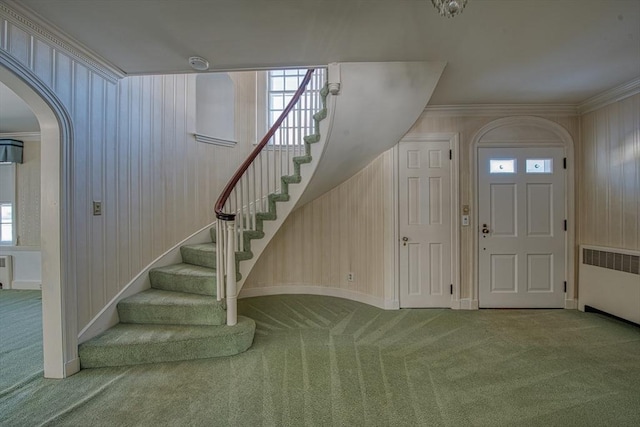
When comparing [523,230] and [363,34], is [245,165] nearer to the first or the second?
[363,34]

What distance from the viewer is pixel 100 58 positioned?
2.21m

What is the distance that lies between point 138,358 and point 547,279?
4314 millimetres

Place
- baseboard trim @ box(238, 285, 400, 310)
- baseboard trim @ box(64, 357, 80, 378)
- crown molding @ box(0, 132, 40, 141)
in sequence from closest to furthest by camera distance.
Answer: baseboard trim @ box(64, 357, 80, 378), baseboard trim @ box(238, 285, 400, 310), crown molding @ box(0, 132, 40, 141)

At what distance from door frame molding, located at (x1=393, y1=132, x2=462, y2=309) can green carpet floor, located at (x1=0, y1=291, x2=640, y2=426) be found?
55 cm

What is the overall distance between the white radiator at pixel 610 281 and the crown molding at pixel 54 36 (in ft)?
16.7

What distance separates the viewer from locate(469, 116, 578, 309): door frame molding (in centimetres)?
335

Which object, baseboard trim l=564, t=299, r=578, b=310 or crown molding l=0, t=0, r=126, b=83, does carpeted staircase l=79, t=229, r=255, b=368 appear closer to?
crown molding l=0, t=0, r=126, b=83

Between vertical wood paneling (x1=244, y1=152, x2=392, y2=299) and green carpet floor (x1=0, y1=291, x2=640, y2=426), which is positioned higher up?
vertical wood paneling (x1=244, y1=152, x2=392, y2=299)

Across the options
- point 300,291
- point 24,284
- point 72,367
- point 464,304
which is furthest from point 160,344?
point 24,284

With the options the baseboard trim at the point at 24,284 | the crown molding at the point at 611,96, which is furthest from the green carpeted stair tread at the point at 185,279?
the crown molding at the point at 611,96

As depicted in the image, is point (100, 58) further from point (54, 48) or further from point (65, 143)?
point (65, 143)

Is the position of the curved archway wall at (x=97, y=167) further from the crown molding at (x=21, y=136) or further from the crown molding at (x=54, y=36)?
the crown molding at (x=21, y=136)

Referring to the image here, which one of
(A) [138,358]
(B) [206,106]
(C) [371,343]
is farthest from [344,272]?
(B) [206,106]

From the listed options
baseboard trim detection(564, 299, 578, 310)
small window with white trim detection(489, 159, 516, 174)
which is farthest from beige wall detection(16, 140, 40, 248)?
baseboard trim detection(564, 299, 578, 310)
